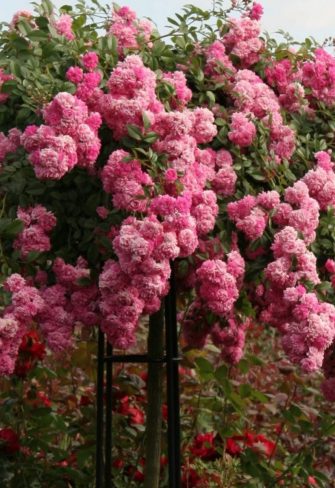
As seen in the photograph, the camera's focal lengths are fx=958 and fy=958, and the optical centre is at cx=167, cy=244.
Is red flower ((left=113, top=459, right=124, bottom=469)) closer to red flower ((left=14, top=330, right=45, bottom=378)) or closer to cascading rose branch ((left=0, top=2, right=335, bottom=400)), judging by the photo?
red flower ((left=14, top=330, right=45, bottom=378))

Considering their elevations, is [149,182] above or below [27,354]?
above

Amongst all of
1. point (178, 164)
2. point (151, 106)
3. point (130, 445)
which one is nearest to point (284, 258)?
point (178, 164)

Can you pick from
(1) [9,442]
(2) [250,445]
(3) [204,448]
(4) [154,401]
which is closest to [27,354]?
(1) [9,442]

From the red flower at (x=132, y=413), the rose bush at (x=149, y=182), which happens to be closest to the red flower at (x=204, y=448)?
the red flower at (x=132, y=413)

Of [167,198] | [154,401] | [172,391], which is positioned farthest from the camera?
[154,401]

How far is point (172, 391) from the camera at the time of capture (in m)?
2.89

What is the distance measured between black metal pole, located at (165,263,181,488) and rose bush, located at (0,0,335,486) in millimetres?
133

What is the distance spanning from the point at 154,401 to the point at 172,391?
418 mm

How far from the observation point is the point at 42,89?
2717 mm

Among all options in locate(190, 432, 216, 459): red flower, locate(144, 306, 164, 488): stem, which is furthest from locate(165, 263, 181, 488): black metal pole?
locate(190, 432, 216, 459): red flower

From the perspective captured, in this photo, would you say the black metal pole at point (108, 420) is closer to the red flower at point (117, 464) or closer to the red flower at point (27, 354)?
the red flower at point (117, 464)

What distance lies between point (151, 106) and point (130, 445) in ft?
5.09

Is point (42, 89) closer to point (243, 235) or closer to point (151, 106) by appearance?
point (151, 106)

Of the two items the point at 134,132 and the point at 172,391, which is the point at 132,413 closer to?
the point at 172,391
